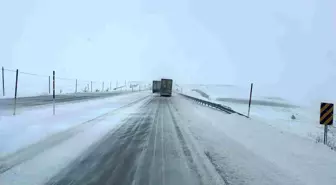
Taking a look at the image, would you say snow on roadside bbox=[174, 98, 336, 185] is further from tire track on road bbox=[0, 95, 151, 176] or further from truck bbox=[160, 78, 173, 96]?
truck bbox=[160, 78, 173, 96]

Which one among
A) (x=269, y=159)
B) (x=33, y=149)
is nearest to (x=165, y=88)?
(x=33, y=149)

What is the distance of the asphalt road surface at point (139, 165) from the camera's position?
6.48 meters

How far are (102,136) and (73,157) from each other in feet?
11.8

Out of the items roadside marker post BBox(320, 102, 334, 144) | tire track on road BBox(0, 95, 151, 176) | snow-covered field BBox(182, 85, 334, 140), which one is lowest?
snow-covered field BBox(182, 85, 334, 140)

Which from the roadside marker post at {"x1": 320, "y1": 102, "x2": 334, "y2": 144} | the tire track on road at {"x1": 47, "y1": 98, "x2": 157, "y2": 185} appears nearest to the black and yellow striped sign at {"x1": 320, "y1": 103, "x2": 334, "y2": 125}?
the roadside marker post at {"x1": 320, "y1": 102, "x2": 334, "y2": 144}

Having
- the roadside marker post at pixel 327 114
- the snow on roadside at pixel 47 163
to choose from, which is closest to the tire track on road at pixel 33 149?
the snow on roadside at pixel 47 163

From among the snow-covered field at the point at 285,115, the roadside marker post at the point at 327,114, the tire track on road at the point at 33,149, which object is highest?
the roadside marker post at the point at 327,114

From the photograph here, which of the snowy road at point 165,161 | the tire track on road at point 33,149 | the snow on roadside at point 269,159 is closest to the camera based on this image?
the snowy road at point 165,161

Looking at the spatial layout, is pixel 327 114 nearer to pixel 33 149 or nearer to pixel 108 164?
pixel 108 164

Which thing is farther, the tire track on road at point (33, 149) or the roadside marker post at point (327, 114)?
the roadside marker post at point (327, 114)

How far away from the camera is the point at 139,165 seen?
7.70 m

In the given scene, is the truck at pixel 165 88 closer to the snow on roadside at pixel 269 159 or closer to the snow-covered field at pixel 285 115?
the snow-covered field at pixel 285 115

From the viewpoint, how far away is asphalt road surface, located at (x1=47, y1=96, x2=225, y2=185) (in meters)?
6.48

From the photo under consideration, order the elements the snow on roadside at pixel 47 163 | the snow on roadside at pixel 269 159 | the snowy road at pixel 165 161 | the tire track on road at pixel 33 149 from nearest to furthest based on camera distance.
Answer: the snow on roadside at pixel 47 163 < the snowy road at pixel 165 161 < the snow on roadside at pixel 269 159 < the tire track on road at pixel 33 149
